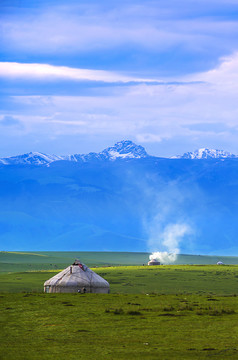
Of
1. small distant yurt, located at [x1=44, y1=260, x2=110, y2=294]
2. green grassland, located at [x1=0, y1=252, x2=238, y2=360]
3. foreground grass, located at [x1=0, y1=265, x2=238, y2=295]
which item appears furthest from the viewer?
foreground grass, located at [x1=0, y1=265, x2=238, y2=295]

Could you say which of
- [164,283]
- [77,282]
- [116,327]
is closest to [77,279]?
[77,282]

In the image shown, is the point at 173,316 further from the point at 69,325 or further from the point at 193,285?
the point at 193,285

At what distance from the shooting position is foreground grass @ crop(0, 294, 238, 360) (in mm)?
20984

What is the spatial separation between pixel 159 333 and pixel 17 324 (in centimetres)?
690

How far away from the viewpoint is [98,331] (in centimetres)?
2581

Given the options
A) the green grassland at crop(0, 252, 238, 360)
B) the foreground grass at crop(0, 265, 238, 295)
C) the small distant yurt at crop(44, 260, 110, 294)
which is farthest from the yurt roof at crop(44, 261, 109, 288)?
the foreground grass at crop(0, 265, 238, 295)

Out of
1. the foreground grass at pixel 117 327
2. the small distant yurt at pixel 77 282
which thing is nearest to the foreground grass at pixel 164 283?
the small distant yurt at pixel 77 282

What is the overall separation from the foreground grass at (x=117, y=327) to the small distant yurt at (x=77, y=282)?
6910mm

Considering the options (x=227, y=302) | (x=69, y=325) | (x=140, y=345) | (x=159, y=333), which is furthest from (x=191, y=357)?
(x=227, y=302)

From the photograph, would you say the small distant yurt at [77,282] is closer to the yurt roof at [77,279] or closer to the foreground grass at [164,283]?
the yurt roof at [77,279]

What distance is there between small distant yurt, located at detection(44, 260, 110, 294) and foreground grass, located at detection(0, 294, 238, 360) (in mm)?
6910

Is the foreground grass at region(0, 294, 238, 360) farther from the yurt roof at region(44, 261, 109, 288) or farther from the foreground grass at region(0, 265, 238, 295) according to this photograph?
the foreground grass at region(0, 265, 238, 295)

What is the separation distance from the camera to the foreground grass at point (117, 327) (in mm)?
20984

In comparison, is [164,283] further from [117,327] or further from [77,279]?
[117,327]
